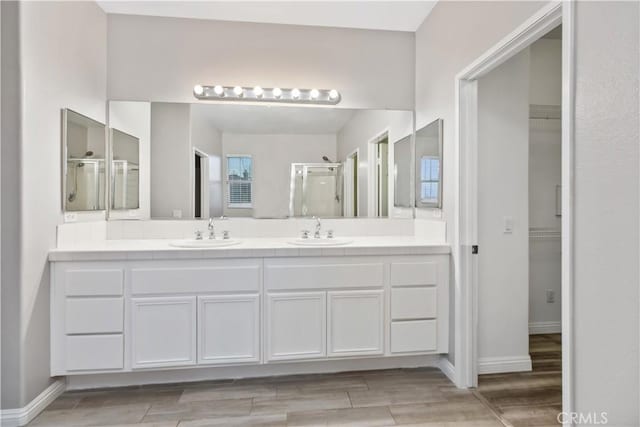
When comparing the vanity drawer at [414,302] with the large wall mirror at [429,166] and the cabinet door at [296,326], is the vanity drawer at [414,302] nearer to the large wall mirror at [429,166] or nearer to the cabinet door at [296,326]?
the cabinet door at [296,326]

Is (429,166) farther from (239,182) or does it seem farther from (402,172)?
(239,182)

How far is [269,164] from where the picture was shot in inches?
116

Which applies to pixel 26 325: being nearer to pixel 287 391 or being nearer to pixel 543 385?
pixel 287 391

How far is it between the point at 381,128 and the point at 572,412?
2244 millimetres

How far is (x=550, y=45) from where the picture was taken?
310 cm

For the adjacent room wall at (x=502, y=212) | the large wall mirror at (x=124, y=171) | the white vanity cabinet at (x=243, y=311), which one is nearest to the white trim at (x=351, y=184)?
the white vanity cabinet at (x=243, y=311)

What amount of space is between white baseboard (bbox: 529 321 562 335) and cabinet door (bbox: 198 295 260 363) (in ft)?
7.98

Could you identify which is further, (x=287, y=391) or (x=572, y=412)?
(x=287, y=391)

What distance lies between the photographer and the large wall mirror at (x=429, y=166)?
257 centimetres

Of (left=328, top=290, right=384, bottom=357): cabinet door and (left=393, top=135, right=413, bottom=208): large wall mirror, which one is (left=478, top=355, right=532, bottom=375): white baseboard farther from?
(left=393, top=135, right=413, bottom=208): large wall mirror

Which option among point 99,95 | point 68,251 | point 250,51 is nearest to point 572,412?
point 68,251

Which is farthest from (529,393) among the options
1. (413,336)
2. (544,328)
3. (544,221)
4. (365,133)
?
(365,133)

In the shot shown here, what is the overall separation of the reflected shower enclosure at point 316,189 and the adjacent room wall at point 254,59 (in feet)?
1.84

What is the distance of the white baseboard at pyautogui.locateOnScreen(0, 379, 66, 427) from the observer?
6.15ft
